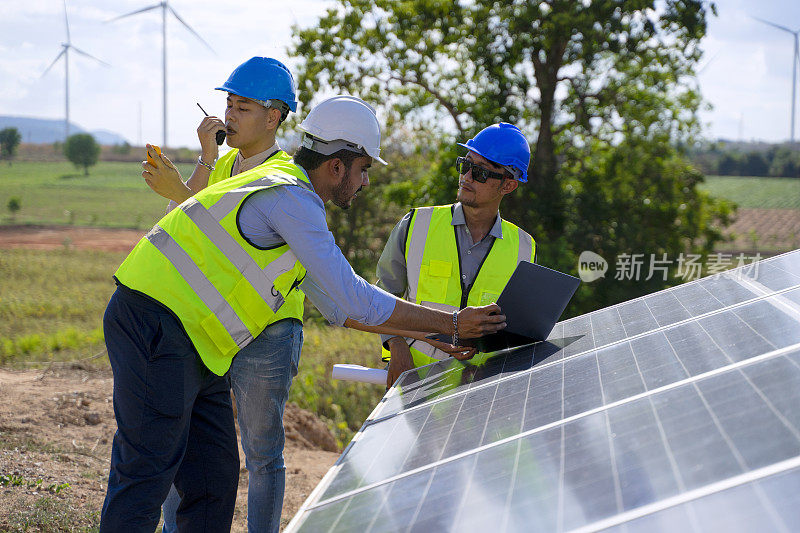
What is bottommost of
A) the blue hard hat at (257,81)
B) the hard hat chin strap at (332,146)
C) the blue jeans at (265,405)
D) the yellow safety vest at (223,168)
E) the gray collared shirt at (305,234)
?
the blue jeans at (265,405)

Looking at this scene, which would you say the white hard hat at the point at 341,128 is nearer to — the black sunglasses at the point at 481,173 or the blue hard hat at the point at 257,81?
the blue hard hat at the point at 257,81

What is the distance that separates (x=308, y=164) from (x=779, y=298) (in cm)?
164

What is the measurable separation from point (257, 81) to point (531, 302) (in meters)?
1.60

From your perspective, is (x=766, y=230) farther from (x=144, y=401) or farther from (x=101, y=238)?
(x=144, y=401)

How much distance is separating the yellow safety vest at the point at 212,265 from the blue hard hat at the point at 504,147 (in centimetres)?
118

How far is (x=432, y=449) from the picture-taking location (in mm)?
1915

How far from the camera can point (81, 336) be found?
10.6 m

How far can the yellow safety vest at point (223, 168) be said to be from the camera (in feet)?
12.4

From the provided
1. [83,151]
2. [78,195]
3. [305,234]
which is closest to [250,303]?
[305,234]

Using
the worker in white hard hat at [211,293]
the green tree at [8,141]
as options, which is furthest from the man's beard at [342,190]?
A: the green tree at [8,141]

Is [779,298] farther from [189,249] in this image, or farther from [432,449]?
[189,249]

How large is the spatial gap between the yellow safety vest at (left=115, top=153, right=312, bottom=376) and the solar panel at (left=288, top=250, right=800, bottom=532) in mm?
624

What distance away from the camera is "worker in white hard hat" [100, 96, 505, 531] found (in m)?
2.59

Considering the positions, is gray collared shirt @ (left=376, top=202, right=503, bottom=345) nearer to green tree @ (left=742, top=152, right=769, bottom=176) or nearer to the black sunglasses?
the black sunglasses
